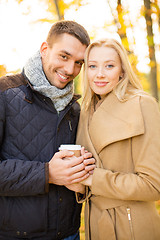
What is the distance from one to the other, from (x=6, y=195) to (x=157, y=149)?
4.39ft

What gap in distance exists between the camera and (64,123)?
263 cm

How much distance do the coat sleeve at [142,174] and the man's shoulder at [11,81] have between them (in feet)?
3.76

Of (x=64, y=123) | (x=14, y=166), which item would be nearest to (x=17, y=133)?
(x=14, y=166)

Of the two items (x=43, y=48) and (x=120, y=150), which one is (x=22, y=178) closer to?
(x=120, y=150)

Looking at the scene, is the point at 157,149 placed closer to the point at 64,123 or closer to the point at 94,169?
the point at 94,169

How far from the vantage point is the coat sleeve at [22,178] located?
2232mm

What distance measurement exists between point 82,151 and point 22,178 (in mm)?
559

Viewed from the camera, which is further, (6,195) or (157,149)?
(6,195)

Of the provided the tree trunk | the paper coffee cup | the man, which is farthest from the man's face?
the tree trunk

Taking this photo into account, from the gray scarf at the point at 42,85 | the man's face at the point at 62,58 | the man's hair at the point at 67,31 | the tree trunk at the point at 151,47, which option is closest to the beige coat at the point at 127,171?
the gray scarf at the point at 42,85

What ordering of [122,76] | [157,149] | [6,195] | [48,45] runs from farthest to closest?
1. [48,45]
2. [122,76]
3. [6,195]
4. [157,149]

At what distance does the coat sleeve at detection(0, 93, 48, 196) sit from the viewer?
2.23 metres

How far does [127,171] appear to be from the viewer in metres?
2.29

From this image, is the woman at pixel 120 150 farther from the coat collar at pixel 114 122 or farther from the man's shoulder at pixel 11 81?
the man's shoulder at pixel 11 81
